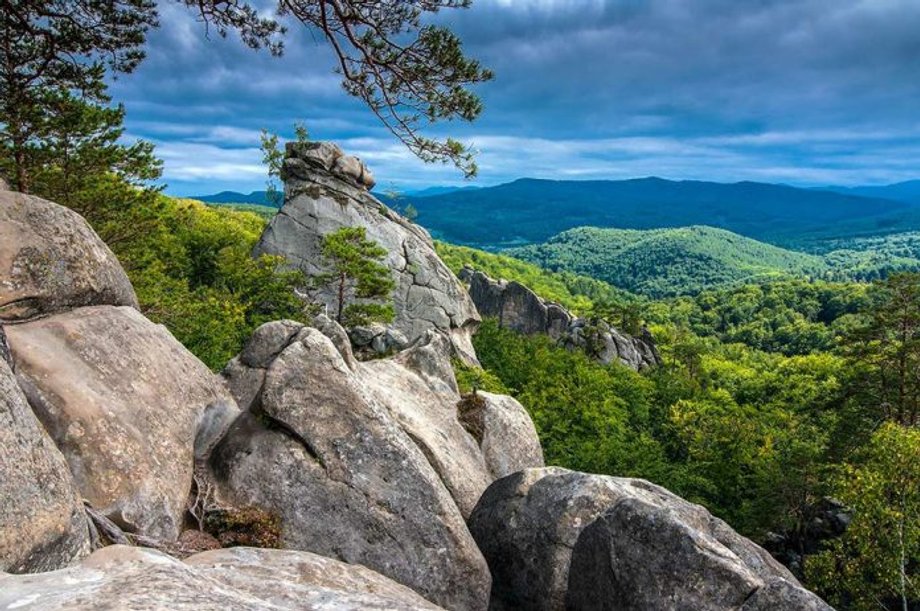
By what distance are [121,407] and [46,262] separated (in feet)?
11.8

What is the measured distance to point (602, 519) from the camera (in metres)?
14.5

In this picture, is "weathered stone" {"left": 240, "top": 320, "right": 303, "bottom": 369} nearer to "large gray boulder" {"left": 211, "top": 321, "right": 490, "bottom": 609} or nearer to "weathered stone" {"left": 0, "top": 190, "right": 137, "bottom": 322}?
"large gray boulder" {"left": 211, "top": 321, "right": 490, "bottom": 609}

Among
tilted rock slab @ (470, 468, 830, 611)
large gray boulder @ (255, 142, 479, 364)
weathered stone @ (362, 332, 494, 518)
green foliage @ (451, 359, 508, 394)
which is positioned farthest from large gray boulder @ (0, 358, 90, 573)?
large gray boulder @ (255, 142, 479, 364)

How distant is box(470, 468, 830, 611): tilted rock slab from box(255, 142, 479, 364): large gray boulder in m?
35.3

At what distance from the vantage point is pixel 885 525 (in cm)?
2809

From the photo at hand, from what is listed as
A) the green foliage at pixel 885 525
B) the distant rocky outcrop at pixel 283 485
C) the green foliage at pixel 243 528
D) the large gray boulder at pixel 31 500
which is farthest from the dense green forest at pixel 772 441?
the large gray boulder at pixel 31 500

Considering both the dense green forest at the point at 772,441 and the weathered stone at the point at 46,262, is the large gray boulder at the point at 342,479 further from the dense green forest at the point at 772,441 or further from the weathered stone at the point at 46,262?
the dense green forest at the point at 772,441

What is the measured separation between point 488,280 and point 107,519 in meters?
92.3

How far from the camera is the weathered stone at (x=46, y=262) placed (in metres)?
12.2

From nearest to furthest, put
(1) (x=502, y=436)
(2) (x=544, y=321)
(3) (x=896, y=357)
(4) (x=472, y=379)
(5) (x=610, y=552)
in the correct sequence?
(5) (x=610, y=552) < (1) (x=502, y=436) < (3) (x=896, y=357) < (4) (x=472, y=379) < (2) (x=544, y=321)

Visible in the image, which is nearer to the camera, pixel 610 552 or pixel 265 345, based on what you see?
pixel 610 552

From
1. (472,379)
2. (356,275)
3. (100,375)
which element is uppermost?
(356,275)

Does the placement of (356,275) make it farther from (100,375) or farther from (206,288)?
(100,375)

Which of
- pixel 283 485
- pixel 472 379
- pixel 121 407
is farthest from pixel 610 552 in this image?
pixel 472 379
